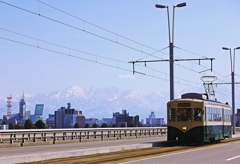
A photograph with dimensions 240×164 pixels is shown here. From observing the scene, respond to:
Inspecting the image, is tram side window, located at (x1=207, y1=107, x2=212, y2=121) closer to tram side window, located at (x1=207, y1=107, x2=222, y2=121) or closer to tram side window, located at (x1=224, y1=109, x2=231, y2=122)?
tram side window, located at (x1=207, y1=107, x2=222, y2=121)

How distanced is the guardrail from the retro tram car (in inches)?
371

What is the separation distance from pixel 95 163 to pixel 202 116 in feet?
→ 53.0

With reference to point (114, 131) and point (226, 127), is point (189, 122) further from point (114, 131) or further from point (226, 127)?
point (114, 131)

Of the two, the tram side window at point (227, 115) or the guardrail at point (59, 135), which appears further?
the tram side window at point (227, 115)

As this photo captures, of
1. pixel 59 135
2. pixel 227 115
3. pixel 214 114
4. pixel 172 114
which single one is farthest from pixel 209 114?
pixel 59 135

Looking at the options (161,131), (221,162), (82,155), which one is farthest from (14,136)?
(161,131)

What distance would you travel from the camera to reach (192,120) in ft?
113

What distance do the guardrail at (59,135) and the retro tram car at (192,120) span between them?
9.41 meters

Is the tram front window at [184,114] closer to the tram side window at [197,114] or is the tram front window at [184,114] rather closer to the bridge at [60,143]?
the tram side window at [197,114]

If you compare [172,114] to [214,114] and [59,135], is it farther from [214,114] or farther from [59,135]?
[59,135]

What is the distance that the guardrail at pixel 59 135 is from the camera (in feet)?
121

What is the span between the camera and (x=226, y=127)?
1614 inches

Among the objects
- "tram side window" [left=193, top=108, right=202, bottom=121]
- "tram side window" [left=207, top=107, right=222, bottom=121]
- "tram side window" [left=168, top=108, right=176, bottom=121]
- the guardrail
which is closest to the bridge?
the guardrail

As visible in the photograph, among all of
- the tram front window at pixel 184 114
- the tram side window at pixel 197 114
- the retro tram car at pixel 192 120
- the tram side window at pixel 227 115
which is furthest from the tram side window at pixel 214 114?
the tram side window at pixel 227 115
